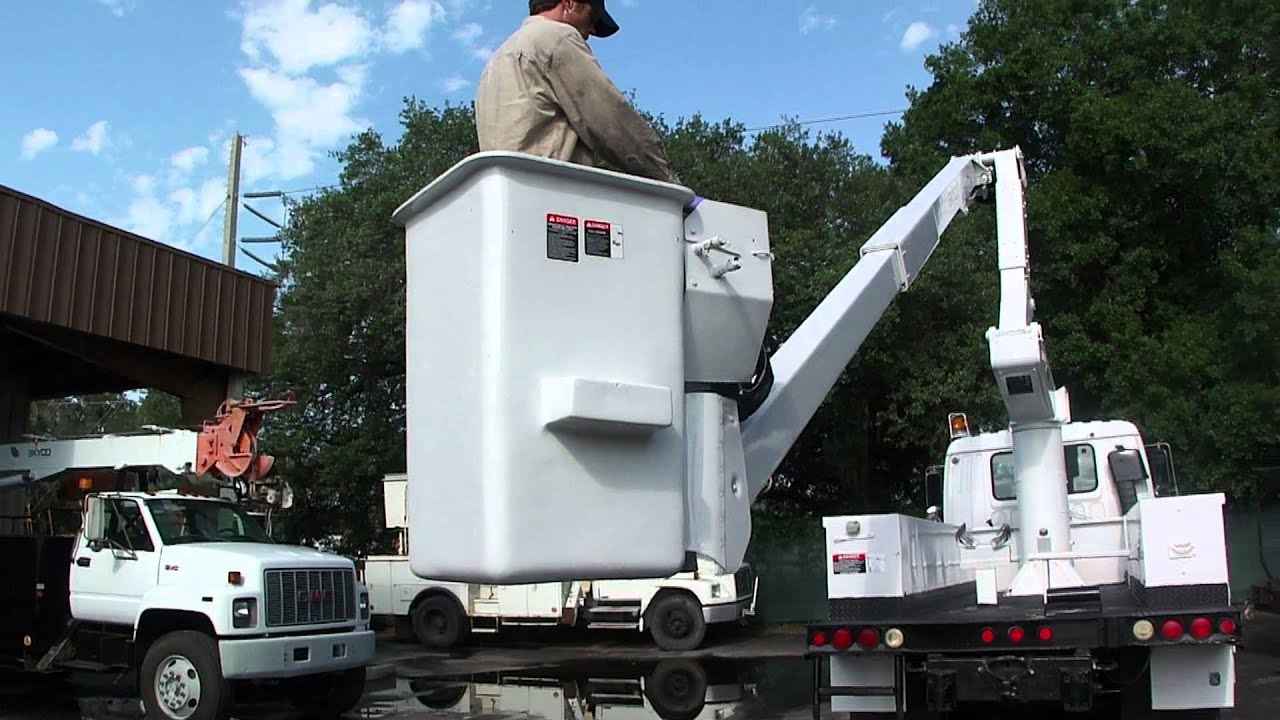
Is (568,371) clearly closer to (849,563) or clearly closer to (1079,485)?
(849,563)

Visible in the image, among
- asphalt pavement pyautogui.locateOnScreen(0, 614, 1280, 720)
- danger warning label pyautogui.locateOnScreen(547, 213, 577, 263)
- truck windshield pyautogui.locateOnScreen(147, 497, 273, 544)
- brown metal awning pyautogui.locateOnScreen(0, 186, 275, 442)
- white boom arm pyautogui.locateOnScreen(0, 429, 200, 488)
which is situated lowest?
asphalt pavement pyautogui.locateOnScreen(0, 614, 1280, 720)

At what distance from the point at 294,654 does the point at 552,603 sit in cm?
771

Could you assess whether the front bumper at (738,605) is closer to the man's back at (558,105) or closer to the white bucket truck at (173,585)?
the white bucket truck at (173,585)

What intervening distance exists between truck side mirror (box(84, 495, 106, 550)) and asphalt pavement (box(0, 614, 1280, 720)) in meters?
1.92

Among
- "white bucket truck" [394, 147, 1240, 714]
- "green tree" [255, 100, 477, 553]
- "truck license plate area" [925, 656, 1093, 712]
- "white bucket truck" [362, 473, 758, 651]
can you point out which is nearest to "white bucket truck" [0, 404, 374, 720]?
"white bucket truck" [362, 473, 758, 651]

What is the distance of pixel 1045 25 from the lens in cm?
2080

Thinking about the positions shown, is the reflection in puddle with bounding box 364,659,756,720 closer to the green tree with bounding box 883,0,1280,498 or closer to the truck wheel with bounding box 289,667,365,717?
the truck wheel with bounding box 289,667,365,717

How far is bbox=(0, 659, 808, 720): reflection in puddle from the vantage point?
1147 centimetres

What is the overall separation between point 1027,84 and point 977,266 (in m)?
4.53

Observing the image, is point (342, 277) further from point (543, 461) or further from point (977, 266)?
point (543, 461)

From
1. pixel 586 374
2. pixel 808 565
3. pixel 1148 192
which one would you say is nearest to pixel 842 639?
pixel 586 374

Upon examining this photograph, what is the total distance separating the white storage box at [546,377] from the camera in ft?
7.95

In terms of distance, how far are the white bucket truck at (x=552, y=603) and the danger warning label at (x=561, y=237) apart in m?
13.9

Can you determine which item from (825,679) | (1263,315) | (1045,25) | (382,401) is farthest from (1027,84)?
(825,679)
